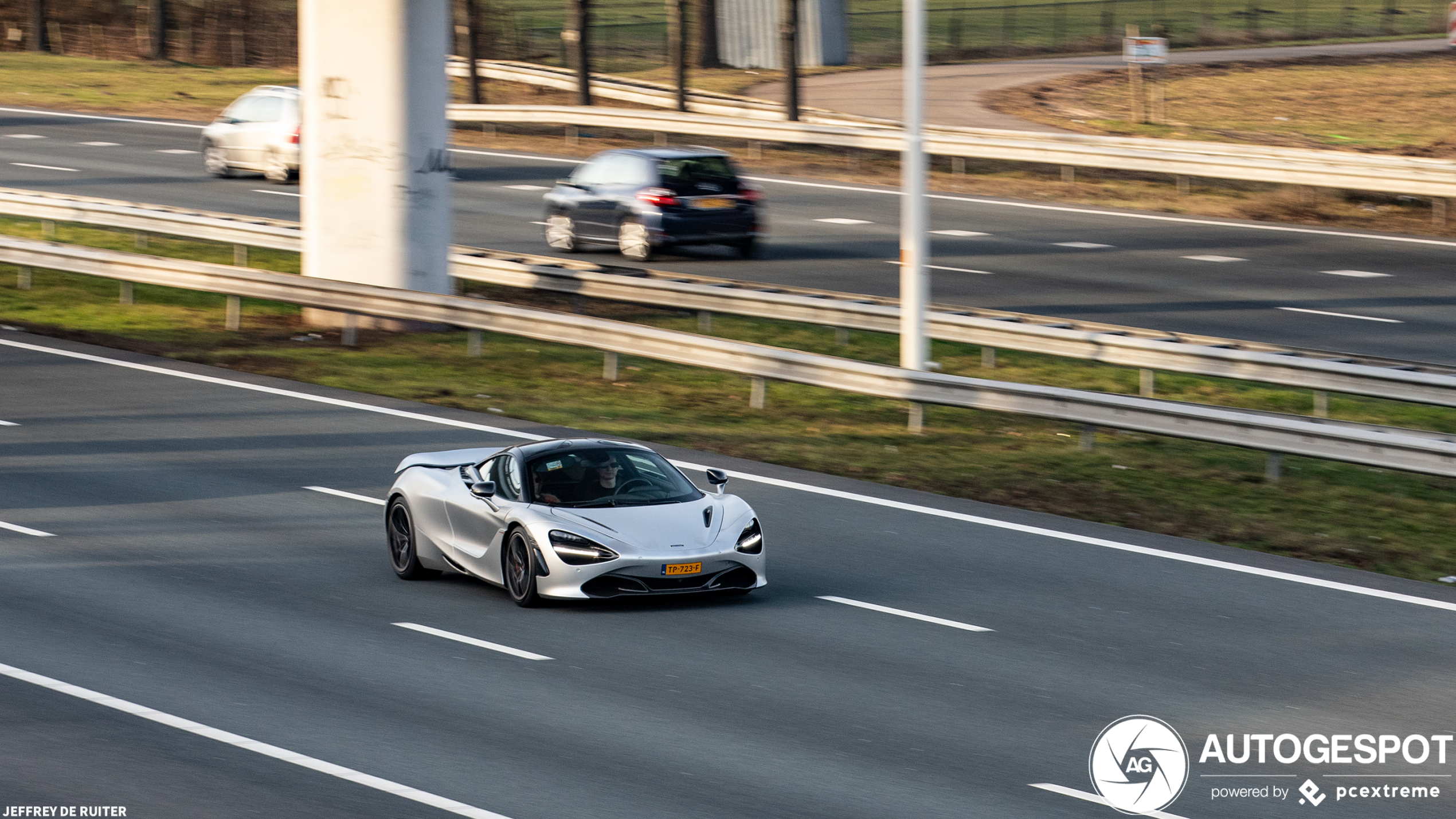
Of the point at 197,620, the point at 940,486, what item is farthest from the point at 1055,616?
the point at 197,620

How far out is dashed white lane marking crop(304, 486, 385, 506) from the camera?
53.3 feet

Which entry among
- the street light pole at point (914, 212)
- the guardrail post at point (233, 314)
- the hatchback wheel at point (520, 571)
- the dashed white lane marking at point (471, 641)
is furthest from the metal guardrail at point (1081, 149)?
the dashed white lane marking at point (471, 641)

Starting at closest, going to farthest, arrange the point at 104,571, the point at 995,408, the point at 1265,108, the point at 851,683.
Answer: the point at 851,683 < the point at 104,571 < the point at 995,408 < the point at 1265,108

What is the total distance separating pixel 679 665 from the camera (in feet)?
37.1

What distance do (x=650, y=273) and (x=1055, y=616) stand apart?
1441cm

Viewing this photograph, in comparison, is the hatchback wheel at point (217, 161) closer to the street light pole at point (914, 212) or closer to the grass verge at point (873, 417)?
the grass verge at point (873, 417)

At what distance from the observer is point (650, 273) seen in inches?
1034

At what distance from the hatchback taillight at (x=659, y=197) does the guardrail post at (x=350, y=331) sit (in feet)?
20.2

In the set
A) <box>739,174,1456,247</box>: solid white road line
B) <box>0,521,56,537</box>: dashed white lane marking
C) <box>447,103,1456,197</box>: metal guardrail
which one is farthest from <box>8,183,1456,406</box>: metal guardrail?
<box>0,521,56,537</box>: dashed white lane marking

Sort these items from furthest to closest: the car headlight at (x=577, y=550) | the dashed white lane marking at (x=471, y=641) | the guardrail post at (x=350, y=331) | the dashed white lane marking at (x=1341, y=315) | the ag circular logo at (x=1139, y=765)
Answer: the guardrail post at (x=350, y=331)
the dashed white lane marking at (x=1341, y=315)
the car headlight at (x=577, y=550)
the dashed white lane marking at (x=471, y=641)
the ag circular logo at (x=1139, y=765)

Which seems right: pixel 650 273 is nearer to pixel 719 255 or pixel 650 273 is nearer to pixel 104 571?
pixel 719 255

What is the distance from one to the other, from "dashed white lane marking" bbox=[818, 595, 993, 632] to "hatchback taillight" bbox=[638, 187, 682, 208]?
16479 millimetres

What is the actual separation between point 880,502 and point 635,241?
13837 millimetres

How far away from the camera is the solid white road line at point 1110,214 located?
30969 millimetres
